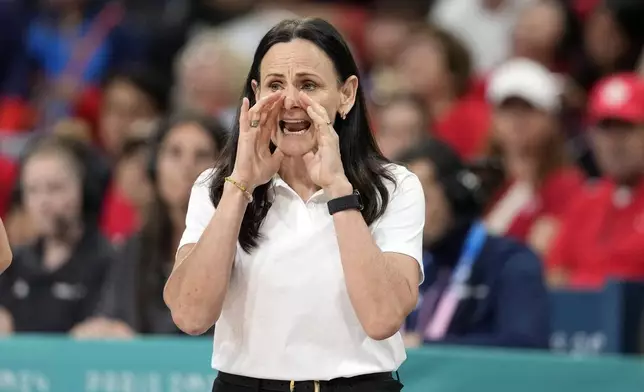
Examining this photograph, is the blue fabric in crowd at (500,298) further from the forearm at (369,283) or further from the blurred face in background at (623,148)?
the forearm at (369,283)

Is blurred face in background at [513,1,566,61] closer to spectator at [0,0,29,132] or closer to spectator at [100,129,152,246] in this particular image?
spectator at [100,129,152,246]

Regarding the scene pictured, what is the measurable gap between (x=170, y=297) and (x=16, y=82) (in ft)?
24.9

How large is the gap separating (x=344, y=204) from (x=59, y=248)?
136 inches

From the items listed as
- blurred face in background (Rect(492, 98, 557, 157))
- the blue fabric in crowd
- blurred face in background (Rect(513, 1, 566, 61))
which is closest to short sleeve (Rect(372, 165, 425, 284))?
the blue fabric in crowd

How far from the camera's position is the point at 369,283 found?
376 centimetres

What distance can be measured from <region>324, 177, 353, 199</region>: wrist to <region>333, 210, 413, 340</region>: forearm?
0.10 m

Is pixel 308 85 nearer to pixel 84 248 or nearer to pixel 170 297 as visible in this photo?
pixel 170 297

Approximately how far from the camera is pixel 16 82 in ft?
36.4

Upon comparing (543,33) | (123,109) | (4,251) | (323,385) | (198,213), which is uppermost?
(543,33)

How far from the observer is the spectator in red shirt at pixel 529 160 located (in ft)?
24.6

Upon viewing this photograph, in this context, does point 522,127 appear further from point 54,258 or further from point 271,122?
point 271,122

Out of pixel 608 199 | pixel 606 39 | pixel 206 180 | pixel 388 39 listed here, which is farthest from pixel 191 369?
pixel 388 39

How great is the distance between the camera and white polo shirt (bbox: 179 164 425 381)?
12.5 feet

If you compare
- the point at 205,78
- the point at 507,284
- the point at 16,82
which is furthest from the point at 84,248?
the point at 16,82
